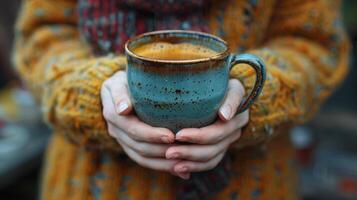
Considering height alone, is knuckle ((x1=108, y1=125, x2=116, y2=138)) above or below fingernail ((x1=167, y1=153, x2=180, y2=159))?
below

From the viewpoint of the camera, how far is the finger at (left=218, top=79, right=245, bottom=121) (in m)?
0.71

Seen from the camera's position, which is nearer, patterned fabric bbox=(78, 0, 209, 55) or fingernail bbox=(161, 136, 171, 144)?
fingernail bbox=(161, 136, 171, 144)

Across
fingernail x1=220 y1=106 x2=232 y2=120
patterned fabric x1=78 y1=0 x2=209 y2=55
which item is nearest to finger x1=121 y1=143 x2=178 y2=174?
fingernail x1=220 y1=106 x2=232 y2=120

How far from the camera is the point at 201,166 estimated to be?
745 mm

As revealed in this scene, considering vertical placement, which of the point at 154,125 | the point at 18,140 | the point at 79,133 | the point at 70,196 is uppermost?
the point at 154,125

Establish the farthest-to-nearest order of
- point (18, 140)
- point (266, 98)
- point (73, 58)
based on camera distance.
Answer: point (18, 140), point (73, 58), point (266, 98)

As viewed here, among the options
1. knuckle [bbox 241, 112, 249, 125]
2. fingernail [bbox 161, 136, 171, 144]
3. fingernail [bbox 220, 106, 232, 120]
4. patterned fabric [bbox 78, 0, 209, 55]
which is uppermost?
patterned fabric [bbox 78, 0, 209, 55]

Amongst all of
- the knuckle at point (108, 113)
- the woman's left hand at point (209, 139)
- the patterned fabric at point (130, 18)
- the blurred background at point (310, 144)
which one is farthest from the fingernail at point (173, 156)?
the blurred background at point (310, 144)

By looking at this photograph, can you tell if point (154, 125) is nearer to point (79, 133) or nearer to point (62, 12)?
point (79, 133)

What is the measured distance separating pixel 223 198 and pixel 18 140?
4.39 ft

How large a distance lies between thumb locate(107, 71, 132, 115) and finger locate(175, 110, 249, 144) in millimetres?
87

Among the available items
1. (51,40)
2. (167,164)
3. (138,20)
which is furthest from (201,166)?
(51,40)

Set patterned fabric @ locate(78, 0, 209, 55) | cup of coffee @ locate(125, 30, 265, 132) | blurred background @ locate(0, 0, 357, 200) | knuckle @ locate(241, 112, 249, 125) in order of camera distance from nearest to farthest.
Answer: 1. cup of coffee @ locate(125, 30, 265, 132)
2. knuckle @ locate(241, 112, 249, 125)
3. patterned fabric @ locate(78, 0, 209, 55)
4. blurred background @ locate(0, 0, 357, 200)

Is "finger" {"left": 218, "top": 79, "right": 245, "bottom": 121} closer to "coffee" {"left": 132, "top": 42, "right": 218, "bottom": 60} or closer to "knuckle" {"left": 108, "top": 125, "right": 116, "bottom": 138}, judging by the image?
"coffee" {"left": 132, "top": 42, "right": 218, "bottom": 60}
